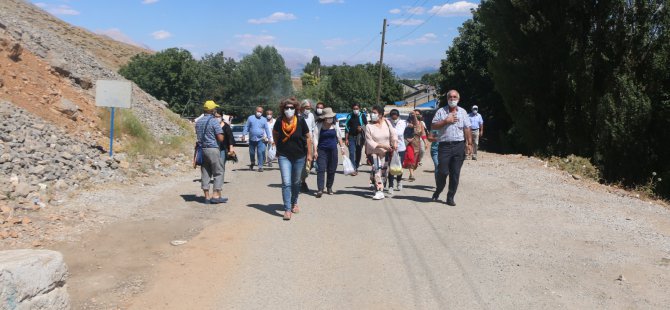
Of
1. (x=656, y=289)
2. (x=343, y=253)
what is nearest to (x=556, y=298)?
(x=656, y=289)

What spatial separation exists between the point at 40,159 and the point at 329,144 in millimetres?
5094

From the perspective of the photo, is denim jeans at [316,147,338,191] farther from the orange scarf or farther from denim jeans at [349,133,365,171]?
denim jeans at [349,133,365,171]

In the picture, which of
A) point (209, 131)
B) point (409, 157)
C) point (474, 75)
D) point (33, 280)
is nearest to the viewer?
point (33, 280)

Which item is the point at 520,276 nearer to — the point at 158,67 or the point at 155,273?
the point at 155,273

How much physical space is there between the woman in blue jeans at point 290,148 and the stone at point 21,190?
11.9 ft

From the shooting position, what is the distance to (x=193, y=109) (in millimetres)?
78938

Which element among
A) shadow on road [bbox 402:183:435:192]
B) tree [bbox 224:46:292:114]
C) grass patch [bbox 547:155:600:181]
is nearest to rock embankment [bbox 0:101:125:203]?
shadow on road [bbox 402:183:435:192]

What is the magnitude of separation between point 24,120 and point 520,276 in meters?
10.2

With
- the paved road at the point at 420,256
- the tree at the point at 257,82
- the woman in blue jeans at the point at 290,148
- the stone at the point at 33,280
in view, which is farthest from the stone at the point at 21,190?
the tree at the point at 257,82

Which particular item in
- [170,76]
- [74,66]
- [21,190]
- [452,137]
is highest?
[170,76]

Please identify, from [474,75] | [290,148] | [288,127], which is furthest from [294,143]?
[474,75]

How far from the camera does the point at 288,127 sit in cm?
813

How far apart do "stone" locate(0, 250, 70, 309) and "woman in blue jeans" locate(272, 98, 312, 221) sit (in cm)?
405

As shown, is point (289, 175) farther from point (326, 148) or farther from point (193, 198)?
point (193, 198)
